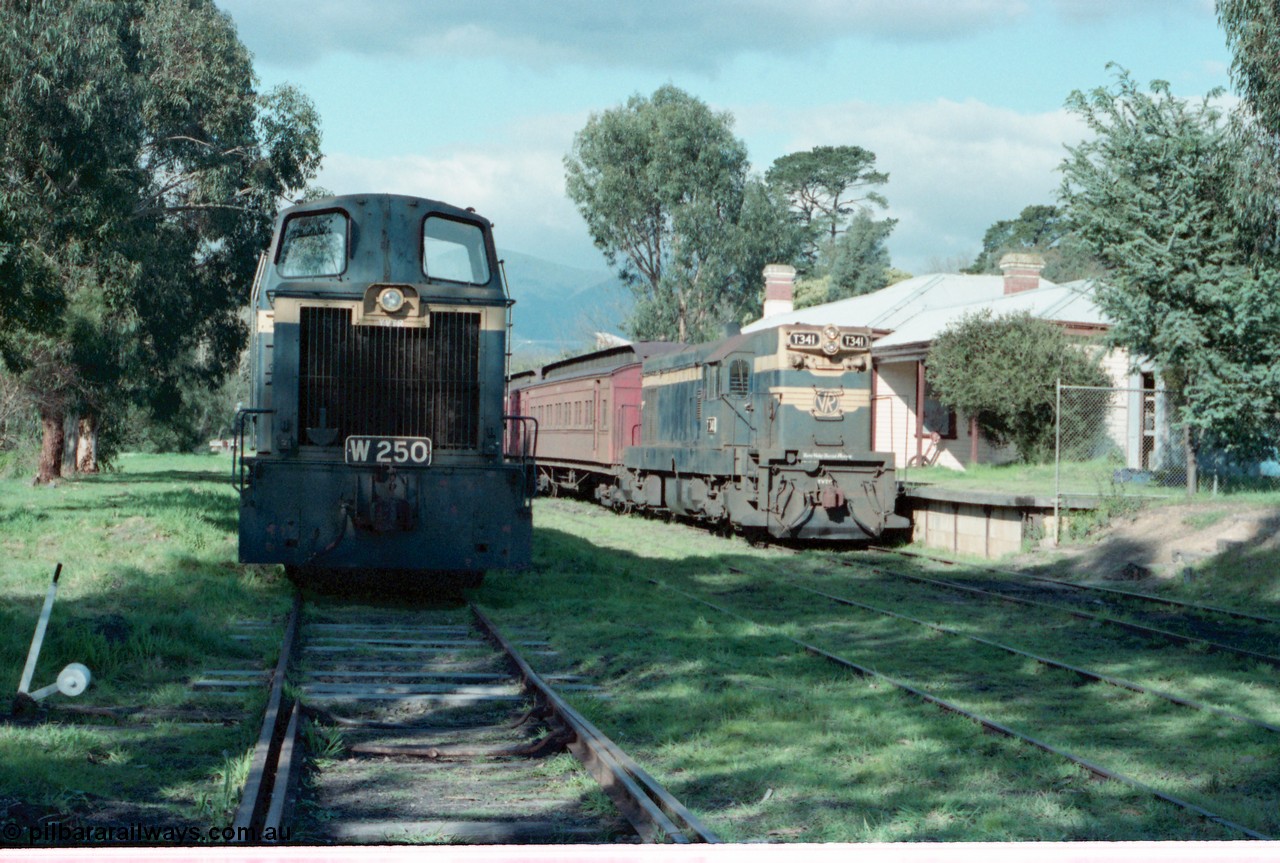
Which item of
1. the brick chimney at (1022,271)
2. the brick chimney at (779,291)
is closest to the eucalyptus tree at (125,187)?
the brick chimney at (779,291)

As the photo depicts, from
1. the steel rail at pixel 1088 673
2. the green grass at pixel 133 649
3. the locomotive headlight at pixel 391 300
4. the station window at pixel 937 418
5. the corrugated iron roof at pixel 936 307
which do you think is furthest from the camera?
the station window at pixel 937 418

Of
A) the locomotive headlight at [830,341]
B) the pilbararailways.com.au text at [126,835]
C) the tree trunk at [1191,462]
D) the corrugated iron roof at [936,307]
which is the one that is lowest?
the pilbararailways.com.au text at [126,835]

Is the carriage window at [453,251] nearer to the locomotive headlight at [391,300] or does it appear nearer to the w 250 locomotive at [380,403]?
the w 250 locomotive at [380,403]

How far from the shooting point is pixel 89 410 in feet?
95.1

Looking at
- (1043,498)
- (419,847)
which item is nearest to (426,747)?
(419,847)

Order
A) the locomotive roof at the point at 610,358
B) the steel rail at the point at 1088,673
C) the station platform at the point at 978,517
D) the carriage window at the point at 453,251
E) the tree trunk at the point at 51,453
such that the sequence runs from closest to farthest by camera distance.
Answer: the steel rail at the point at 1088,673 < the carriage window at the point at 453,251 < the station platform at the point at 978,517 < the locomotive roof at the point at 610,358 < the tree trunk at the point at 51,453

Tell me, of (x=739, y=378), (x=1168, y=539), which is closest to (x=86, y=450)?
(x=739, y=378)

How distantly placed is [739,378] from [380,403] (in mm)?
10202

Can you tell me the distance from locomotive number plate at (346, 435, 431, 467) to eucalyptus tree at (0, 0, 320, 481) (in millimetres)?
6699

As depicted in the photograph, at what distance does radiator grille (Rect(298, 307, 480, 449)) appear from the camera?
35.6 ft

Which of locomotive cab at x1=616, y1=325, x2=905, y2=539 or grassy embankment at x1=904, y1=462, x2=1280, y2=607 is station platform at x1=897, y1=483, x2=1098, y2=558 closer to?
grassy embankment at x1=904, y1=462, x2=1280, y2=607

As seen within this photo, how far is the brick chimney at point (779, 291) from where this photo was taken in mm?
44562

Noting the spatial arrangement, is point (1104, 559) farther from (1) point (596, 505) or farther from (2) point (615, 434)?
(1) point (596, 505)

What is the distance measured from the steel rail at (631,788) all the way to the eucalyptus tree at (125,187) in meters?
11.4
